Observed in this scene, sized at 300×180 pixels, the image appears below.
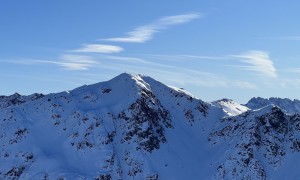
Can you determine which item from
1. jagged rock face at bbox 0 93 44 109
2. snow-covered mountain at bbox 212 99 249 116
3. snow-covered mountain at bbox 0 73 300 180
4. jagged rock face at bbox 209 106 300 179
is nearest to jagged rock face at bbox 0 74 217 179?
snow-covered mountain at bbox 0 73 300 180

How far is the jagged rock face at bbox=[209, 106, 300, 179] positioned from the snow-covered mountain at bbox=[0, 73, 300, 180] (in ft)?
0.78

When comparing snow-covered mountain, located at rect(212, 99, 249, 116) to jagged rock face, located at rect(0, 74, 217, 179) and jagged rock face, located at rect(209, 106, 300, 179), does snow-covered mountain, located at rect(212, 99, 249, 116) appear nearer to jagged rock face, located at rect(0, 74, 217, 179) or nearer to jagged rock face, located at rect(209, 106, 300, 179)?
jagged rock face, located at rect(0, 74, 217, 179)

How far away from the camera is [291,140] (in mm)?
104625

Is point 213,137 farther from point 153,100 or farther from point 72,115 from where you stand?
point 72,115

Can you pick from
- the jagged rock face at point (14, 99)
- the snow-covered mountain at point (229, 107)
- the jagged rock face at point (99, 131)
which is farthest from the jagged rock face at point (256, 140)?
the jagged rock face at point (14, 99)

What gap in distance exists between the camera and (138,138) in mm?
103188

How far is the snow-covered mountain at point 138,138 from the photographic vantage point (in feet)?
316

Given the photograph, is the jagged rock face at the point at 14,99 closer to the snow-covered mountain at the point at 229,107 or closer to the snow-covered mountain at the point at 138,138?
the snow-covered mountain at the point at 138,138

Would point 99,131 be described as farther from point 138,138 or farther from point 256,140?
point 256,140

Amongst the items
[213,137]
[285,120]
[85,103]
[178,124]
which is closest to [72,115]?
[85,103]

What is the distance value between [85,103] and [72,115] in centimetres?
711

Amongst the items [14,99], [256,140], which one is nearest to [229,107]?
[256,140]

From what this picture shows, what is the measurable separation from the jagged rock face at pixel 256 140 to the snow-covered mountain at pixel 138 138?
0.24 m

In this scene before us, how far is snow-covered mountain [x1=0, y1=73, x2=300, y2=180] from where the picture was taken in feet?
316
